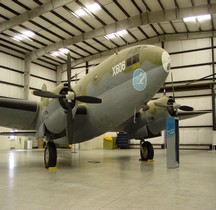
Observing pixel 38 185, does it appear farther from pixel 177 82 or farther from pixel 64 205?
pixel 177 82

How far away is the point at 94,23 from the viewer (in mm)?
23328

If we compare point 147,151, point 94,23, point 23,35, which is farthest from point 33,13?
point 147,151

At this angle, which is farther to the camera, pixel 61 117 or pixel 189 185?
pixel 61 117

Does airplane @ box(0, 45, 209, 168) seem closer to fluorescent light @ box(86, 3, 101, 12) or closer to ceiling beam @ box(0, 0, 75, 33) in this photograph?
ceiling beam @ box(0, 0, 75, 33)

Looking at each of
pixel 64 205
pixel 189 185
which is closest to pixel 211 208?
pixel 189 185

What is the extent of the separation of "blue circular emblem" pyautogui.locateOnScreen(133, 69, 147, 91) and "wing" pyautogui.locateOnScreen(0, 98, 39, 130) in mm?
4838

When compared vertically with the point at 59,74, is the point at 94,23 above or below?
above

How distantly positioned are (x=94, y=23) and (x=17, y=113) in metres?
14.9

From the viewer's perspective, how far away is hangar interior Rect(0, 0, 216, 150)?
2030cm

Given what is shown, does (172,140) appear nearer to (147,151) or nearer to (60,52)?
(147,151)

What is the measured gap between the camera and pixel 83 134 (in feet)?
37.2

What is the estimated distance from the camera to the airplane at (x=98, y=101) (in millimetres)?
8953

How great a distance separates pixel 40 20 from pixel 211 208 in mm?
21584

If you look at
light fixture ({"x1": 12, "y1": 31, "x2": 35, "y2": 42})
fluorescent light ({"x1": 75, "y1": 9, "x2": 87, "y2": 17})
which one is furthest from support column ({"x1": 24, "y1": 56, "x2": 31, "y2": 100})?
fluorescent light ({"x1": 75, "y1": 9, "x2": 87, "y2": 17})
